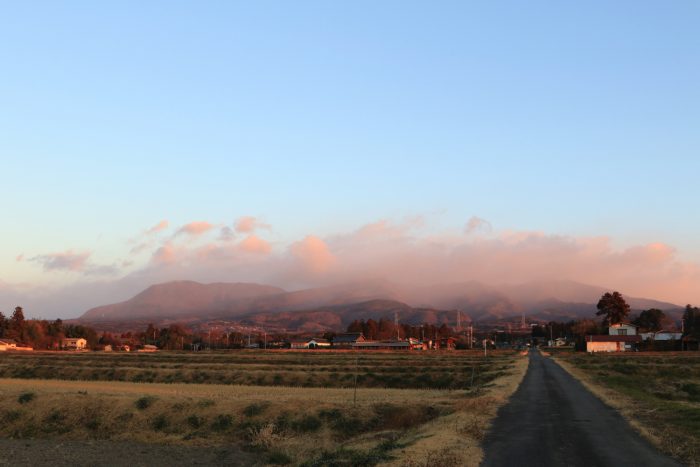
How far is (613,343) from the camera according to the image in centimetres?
15800

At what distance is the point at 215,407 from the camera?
36.7 meters

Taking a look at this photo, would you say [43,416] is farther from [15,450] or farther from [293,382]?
[293,382]

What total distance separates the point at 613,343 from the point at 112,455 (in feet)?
490

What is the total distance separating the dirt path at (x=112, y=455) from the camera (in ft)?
94.2

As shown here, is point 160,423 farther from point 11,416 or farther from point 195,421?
point 11,416

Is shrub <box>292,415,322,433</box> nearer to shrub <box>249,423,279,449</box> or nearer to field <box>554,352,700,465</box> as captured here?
shrub <box>249,423,279,449</box>

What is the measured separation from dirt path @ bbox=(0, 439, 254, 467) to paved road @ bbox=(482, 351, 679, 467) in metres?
11.4

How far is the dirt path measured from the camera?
28703 mm

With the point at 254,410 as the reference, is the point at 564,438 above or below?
above

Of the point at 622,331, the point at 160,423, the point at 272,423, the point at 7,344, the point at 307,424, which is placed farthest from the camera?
the point at 622,331

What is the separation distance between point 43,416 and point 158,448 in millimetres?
12252

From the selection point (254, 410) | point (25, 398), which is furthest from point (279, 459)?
point (25, 398)

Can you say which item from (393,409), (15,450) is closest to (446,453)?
(393,409)

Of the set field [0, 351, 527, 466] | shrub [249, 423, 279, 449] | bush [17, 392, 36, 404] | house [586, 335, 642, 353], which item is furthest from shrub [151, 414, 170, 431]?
house [586, 335, 642, 353]
